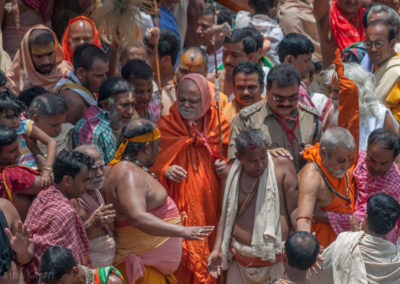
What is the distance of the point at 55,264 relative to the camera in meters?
4.89

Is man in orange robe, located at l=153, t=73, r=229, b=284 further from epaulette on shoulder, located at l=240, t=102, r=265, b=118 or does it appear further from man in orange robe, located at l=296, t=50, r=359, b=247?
man in orange robe, located at l=296, t=50, r=359, b=247

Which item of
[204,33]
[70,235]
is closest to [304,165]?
[70,235]

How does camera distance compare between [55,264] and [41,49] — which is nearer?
[55,264]

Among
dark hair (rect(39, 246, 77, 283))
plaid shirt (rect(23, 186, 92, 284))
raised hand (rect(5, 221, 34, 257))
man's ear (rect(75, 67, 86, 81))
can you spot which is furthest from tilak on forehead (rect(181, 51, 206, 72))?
dark hair (rect(39, 246, 77, 283))

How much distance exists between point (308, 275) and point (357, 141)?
4.57ft

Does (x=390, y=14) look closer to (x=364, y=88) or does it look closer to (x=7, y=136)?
(x=364, y=88)

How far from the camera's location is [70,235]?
5.47 metres

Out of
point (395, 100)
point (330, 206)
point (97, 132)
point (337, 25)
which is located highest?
point (337, 25)

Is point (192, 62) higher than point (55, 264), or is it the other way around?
point (192, 62)

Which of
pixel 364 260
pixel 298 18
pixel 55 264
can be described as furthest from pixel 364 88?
pixel 298 18

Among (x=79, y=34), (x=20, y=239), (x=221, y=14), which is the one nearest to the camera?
(x=20, y=239)

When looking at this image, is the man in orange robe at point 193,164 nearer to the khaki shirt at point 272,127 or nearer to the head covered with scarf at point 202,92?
the head covered with scarf at point 202,92

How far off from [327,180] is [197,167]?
1088 millimetres

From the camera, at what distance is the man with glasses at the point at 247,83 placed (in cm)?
721
